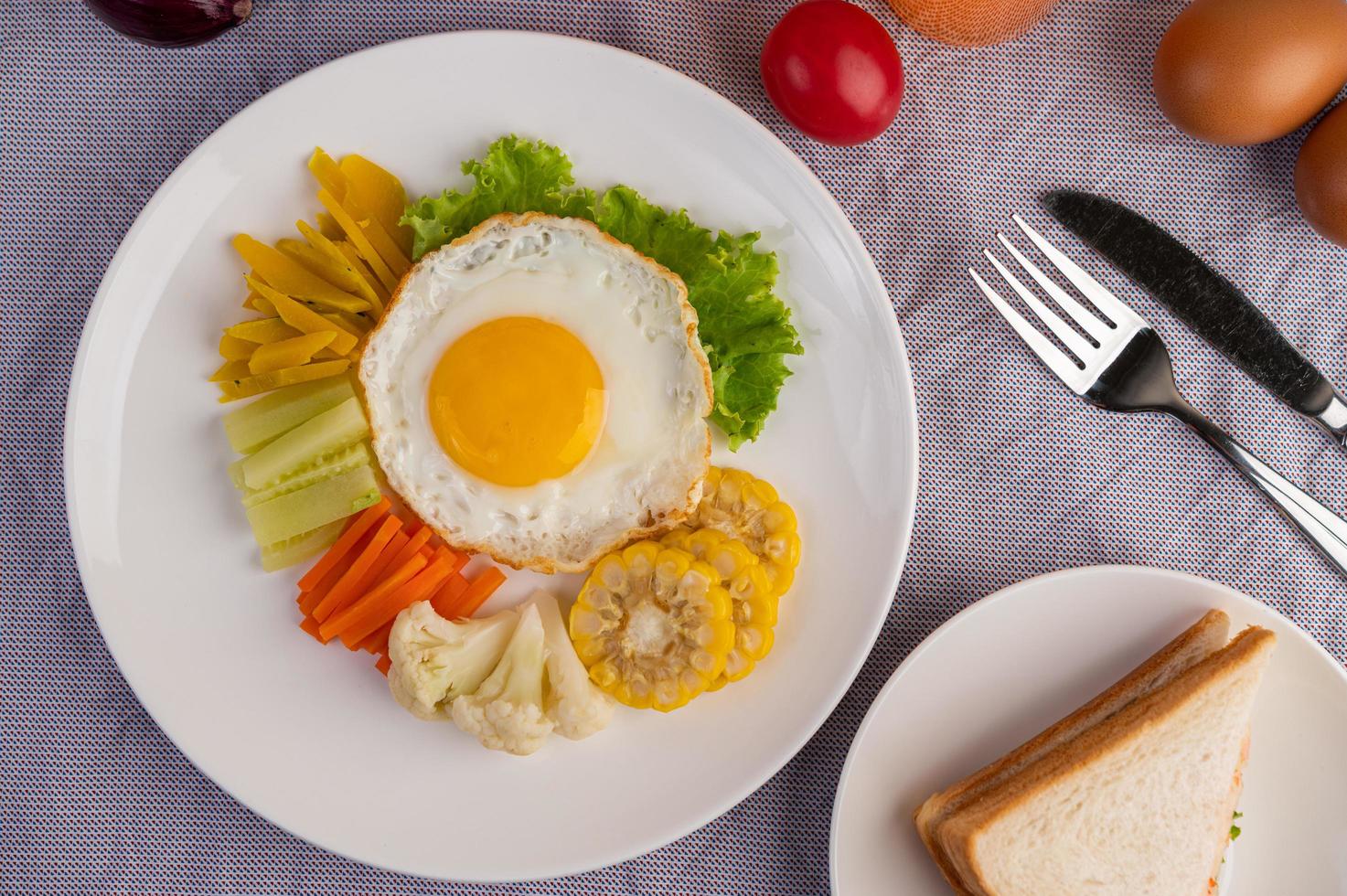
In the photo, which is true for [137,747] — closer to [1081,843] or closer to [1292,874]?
[1081,843]

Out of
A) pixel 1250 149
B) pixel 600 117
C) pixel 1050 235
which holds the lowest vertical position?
pixel 600 117

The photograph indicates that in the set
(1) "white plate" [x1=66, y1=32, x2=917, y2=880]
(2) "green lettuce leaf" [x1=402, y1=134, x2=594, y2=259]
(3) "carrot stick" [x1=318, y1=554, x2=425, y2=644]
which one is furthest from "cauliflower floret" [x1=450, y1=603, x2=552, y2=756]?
(2) "green lettuce leaf" [x1=402, y1=134, x2=594, y2=259]

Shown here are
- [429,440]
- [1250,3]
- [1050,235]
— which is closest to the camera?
[1250,3]

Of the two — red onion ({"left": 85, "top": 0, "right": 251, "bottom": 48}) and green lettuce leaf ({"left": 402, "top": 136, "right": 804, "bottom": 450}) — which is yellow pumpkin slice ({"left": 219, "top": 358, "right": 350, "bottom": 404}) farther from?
red onion ({"left": 85, "top": 0, "right": 251, "bottom": 48})

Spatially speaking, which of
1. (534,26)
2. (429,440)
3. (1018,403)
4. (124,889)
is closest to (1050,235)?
(1018,403)

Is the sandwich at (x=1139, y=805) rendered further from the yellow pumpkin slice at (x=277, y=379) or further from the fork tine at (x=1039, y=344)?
the yellow pumpkin slice at (x=277, y=379)

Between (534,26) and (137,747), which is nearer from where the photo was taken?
(534,26)
